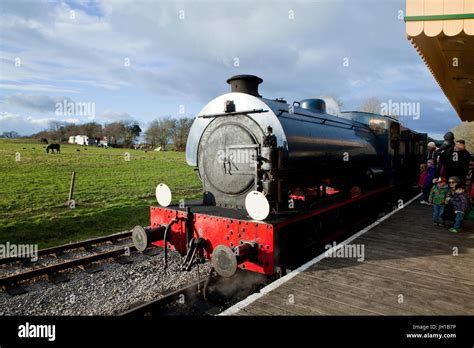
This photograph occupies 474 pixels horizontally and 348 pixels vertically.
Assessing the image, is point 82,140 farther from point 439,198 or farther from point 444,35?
point 444,35

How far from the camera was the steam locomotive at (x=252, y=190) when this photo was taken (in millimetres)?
4660

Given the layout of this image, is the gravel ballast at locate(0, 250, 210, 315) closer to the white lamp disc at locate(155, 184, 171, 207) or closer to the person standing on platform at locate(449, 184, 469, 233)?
the white lamp disc at locate(155, 184, 171, 207)

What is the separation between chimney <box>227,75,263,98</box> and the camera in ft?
19.0

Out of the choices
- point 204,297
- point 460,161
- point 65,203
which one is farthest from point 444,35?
point 65,203

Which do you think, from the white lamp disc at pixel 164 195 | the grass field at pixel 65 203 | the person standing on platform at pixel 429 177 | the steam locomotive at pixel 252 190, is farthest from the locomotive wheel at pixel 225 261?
the person standing on platform at pixel 429 177

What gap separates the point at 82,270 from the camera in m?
6.17

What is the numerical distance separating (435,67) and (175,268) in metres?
6.27

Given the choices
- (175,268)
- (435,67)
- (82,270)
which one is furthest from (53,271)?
(435,67)

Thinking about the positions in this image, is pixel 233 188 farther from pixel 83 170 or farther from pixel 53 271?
pixel 83 170

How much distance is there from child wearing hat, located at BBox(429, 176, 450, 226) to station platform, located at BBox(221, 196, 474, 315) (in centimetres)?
105

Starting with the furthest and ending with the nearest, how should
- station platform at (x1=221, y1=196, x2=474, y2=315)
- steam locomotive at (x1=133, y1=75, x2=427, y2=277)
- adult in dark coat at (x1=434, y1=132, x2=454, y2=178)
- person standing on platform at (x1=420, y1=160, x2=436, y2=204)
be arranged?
person standing on platform at (x1=420, y1=160, x2=436, y2=204)
adult in dark coat at (x1=434, y1=132, x2=454, y2=178)
steam locomotive at (x1=133, y1=75, x2=427, y2=277)
station platform at (x1=221, y1=196, x2=474, y2=315)

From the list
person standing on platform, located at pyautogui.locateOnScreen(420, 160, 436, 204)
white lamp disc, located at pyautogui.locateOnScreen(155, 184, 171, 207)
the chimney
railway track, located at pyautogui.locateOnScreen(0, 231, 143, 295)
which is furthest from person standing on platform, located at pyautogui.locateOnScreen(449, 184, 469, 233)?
railway track, located at pyautogui.locateOnScreen(0, 231, 143, 295)

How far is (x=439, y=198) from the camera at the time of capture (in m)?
7.30

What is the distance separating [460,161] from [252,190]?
5274mm
